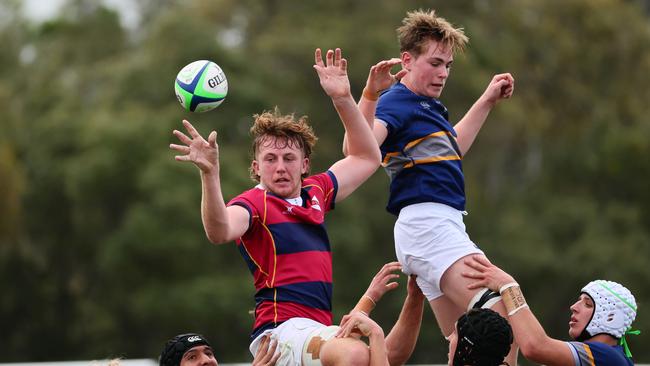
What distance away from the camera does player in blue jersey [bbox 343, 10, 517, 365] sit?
771cm

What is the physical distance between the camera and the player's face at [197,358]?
24.4 ft

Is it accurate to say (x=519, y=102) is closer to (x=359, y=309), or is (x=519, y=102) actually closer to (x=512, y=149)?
(x=512, y=149)

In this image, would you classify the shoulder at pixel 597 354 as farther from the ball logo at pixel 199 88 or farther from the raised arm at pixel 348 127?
the ball logo at pixel 199 88

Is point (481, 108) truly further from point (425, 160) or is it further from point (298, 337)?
point (298, 337)

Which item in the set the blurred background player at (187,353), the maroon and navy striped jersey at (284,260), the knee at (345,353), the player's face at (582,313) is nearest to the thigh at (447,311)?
the player's face at (582,313)

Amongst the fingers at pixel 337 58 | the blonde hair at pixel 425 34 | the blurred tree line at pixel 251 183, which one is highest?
the blonde hair at pixel 425 34

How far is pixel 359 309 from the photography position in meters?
7.16

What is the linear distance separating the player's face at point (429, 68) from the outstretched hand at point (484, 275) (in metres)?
1.19

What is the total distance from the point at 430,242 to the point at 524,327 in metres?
0.88

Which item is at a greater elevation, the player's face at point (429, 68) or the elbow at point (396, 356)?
the player's face at point (429, 68)

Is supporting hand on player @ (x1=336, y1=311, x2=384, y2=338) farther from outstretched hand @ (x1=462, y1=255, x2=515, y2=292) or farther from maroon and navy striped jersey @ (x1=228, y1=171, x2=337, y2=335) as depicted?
outstretched hand @ (x1=462, y1=255, x2=515, y2=292)

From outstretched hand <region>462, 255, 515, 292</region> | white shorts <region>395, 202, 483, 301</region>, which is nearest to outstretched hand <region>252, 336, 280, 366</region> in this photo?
white shorts <region>395, 202, 483, 301</region>

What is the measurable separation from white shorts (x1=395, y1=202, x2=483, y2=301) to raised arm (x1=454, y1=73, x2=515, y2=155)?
2.44 ft

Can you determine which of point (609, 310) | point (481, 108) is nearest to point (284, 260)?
point (609, 310)
